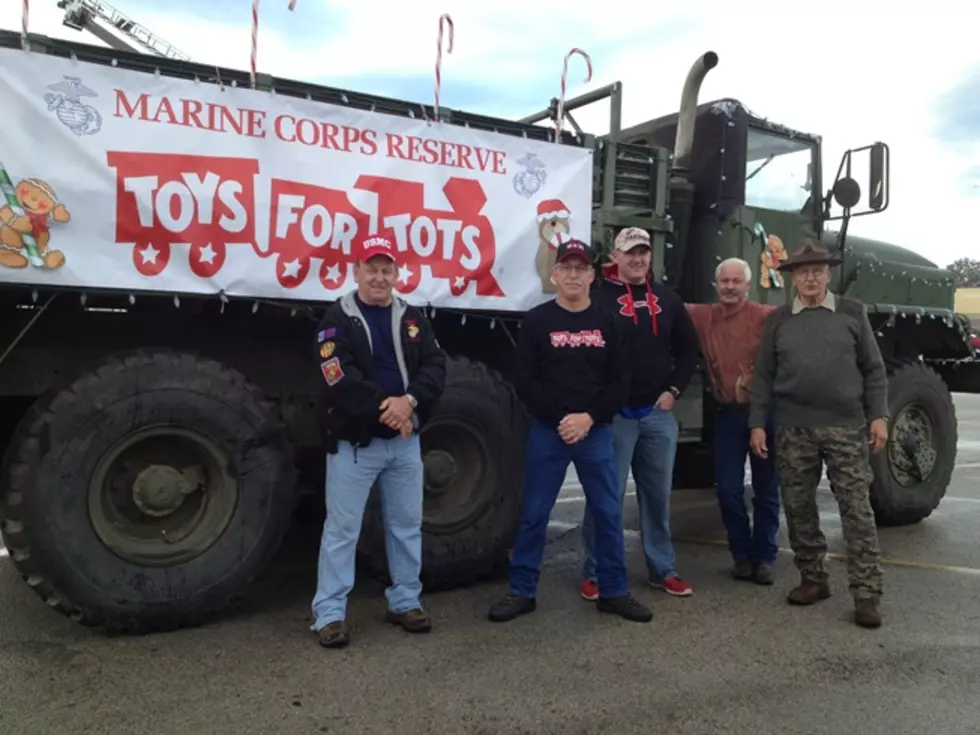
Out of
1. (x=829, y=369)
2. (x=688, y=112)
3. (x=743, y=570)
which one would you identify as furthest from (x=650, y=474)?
(x=688, y=112)

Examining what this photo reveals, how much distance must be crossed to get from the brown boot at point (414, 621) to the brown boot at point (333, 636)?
0.99 feet

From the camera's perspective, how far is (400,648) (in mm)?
3791

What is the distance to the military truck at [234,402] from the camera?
12.2ft

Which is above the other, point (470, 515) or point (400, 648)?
point (470, 515)

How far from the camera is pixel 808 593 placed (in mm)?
4496

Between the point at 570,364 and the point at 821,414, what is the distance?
1.31m

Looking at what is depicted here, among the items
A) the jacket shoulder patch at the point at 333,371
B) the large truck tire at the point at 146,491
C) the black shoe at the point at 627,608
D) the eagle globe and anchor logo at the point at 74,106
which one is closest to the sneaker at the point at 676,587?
the black shoe at the point at 627,608

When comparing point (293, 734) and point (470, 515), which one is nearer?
point (293, 734)

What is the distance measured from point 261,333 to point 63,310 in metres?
0.95

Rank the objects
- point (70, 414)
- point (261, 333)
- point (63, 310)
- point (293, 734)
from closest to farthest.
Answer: point (293, 734)
point (70, 414)
point (63, 310)
point (261, 333)

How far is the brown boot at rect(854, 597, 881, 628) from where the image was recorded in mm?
4129

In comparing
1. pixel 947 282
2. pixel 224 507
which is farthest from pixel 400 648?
pixel 947 282

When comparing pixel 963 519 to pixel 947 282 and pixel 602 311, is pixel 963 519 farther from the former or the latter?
pixel 602 311

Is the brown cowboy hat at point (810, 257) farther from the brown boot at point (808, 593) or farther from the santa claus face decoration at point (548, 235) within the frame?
the brown boot at point (808, 593)
